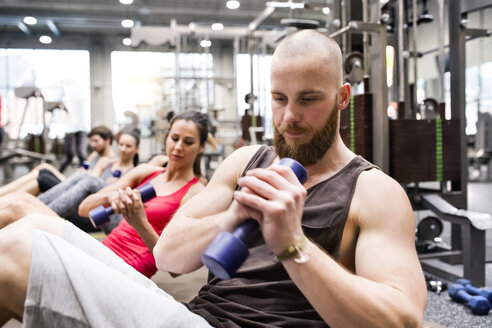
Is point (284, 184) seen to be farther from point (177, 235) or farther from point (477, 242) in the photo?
point (477, 242)

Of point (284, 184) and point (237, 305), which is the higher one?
point (284, 184)

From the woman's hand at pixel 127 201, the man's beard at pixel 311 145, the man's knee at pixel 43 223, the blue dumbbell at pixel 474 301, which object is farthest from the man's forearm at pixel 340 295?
the blue dumbbell at pixel 474 301

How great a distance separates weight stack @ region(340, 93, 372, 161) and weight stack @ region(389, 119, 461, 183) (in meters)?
0.13

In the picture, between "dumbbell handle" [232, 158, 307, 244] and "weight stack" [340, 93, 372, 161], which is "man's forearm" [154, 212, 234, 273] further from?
"weight stack" [340, 93, 372, 161]

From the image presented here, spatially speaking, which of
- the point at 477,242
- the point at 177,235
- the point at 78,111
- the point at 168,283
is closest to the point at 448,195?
the point at 477,242

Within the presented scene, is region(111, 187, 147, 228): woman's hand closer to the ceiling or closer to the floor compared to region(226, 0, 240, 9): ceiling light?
closer to the floor

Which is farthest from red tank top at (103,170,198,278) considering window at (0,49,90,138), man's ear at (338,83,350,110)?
window at (0,49,90,138)

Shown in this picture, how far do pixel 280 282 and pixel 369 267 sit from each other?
20 centimetres

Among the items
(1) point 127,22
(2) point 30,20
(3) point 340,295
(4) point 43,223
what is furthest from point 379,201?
(2) point 30,20

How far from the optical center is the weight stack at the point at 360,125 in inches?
105

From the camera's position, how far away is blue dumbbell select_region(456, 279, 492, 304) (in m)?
2.13

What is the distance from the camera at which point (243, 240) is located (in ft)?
2.52

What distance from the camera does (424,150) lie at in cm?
270

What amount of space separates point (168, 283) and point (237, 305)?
167 cm
